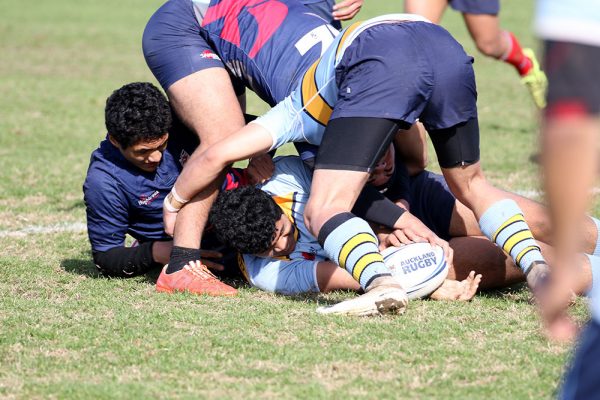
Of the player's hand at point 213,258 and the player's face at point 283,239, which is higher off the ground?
the player's face at point 283,239

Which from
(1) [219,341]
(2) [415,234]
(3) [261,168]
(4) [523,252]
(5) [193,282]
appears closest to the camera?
(1) [219,341]

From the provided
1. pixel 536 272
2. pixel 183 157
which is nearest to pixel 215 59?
pixel 183 157

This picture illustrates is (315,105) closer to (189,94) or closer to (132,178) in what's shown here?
(189,94)

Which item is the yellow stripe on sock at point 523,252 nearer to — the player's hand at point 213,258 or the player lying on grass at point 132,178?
the player lying on grass at point 132,178

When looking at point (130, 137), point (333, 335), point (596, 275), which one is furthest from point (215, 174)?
point (596, 275)

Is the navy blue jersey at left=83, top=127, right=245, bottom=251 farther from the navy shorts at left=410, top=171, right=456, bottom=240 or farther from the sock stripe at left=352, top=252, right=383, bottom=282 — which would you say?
the sock stripe at left=352, top=252, right=383, bottom=282

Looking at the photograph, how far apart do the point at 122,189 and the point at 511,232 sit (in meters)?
2.11

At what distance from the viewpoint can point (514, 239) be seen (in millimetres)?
4719

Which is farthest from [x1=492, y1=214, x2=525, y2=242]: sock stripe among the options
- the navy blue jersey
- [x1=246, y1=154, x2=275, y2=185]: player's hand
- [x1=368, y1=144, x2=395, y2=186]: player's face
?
the navy blue jersey

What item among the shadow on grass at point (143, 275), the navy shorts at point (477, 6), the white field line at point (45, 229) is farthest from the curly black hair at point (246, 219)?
the white field line at point (45, 229)

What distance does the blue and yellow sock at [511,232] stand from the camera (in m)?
4.66

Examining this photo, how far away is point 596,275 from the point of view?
472cm

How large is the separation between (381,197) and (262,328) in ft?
3.64

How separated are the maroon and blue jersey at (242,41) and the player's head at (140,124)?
209 millimetres
